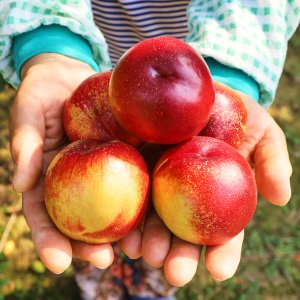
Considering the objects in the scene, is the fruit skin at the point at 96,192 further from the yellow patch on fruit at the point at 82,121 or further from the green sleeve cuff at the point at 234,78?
the green sleeve cuff at the point at 234,78

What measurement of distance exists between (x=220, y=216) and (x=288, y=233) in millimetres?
1494

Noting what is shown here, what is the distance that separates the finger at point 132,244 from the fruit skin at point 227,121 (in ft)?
1.20

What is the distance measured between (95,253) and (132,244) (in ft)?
0.40

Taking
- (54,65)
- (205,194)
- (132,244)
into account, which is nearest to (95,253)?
(132,244)

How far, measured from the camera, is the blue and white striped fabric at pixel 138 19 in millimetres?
1932

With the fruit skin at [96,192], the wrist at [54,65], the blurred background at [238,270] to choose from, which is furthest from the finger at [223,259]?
the blurred background at [238,270]

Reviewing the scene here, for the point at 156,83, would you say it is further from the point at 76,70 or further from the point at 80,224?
the point at 76,70

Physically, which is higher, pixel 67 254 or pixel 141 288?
pixel 67 254

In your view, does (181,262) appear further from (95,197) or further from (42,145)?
(42,145)

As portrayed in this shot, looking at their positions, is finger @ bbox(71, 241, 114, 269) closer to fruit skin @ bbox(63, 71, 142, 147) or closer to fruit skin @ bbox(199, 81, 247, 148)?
fruit skin @ bbox(63, 71, 142, 147)

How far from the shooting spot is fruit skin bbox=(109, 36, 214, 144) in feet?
4.12

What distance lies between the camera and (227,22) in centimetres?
177

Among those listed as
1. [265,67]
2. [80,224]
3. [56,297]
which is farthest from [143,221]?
Result: [56,297]

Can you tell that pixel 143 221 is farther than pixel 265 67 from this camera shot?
No
